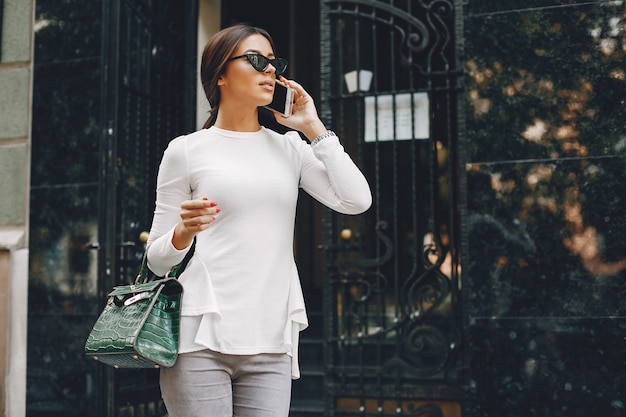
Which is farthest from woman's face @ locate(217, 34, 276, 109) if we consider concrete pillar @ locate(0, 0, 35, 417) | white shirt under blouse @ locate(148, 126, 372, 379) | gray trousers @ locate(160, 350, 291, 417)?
concrete pillar @ locate(0, 0, 35, 417)

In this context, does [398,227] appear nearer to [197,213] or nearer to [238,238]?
[238,238]

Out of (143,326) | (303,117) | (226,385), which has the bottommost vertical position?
(226,385)

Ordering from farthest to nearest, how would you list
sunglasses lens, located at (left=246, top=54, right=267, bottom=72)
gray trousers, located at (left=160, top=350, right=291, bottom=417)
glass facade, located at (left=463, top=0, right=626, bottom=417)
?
glass facade, located at (left=463, top=0, right=626, bottom=417), sunglasses lens, located at (left=246, top=54, right=267, bottom=72), gray trousers, located at (left=160, top=350, right=291, bottom=417)

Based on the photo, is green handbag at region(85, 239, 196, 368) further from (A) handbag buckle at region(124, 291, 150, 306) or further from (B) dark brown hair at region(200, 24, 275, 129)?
(B) dark brown hair at region(200, 24, 275, 129)

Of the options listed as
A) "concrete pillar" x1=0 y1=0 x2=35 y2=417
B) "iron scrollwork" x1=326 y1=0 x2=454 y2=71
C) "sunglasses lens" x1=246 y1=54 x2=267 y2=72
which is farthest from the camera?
"concrete pillar" x1=0 y1=0 x2=35 y2=417

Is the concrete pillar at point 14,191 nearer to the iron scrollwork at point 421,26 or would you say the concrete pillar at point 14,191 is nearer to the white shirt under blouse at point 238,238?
the iron scrollwork at point 421,26

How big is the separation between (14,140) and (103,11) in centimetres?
114

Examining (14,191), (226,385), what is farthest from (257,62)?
(14,191)

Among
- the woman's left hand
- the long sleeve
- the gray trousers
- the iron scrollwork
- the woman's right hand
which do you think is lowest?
the gray trousers

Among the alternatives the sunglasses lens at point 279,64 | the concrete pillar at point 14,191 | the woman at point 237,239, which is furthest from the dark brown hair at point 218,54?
the concrete pillar at point 14,191

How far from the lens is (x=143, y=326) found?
87.4 inches

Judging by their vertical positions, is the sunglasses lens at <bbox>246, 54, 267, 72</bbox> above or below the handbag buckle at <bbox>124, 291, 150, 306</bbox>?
above

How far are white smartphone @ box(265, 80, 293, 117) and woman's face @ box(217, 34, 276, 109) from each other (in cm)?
12

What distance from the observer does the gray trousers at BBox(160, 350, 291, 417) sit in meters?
2.26
